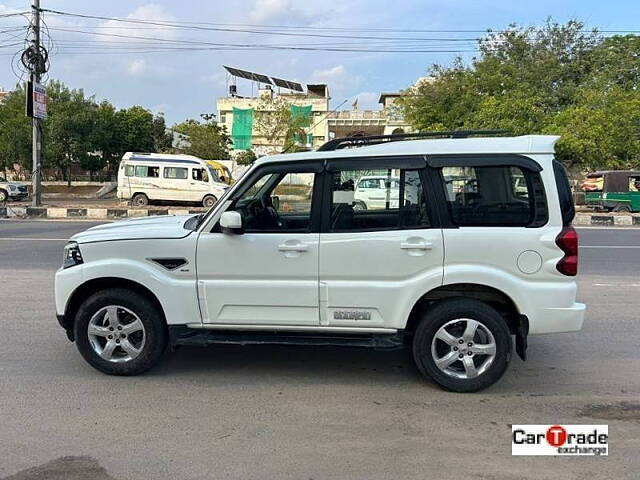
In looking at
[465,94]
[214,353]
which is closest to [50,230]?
[214,353]

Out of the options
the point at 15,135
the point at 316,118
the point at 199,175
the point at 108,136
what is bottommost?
the point at 199,175

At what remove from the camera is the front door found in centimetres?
455

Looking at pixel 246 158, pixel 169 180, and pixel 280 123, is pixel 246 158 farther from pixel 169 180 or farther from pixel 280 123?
pixel 169 180

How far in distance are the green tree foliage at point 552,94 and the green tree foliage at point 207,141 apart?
819 inches

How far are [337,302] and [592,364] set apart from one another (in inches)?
101

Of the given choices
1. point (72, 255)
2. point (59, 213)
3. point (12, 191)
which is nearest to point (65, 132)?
point (12, 191)

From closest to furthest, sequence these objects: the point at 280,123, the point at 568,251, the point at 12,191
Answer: the point at 568,251, the point at 12,191, the point at 280,123

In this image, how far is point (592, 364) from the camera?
17.5ft

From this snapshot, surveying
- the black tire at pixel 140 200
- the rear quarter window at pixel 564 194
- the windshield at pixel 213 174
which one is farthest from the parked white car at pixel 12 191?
the rear quarter window at pixel 564 194

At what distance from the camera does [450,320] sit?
4.46 m

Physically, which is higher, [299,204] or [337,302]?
[299,204]

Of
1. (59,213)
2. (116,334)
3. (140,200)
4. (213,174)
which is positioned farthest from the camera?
(213,174)

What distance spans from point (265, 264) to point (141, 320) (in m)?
1.12

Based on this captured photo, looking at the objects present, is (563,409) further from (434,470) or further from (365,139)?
(365,139)
